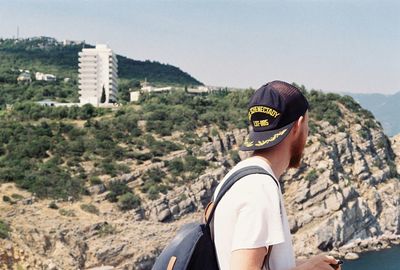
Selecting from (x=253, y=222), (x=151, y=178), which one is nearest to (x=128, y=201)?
(x=151, y=178)

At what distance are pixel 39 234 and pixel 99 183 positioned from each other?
259 inches

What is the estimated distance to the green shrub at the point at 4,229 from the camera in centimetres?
2635

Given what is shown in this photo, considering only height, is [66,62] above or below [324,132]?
above

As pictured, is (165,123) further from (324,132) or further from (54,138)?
(324,132)

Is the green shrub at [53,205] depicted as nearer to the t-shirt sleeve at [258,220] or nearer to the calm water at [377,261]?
the calm water at [377,261]

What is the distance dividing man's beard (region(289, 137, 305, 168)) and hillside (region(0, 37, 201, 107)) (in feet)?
171

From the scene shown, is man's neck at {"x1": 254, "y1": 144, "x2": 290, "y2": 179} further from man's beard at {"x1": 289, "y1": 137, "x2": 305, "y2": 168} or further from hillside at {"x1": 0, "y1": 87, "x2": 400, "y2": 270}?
hillside at {"x1": 0, "y1": 87, "x2": 400, "y2": 270}

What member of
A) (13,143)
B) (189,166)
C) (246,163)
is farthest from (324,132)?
(246,163)

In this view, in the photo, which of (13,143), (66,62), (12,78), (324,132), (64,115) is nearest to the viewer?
(13,143)

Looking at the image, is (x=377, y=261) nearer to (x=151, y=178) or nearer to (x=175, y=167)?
(x=175, y=167)

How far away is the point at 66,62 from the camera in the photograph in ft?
280

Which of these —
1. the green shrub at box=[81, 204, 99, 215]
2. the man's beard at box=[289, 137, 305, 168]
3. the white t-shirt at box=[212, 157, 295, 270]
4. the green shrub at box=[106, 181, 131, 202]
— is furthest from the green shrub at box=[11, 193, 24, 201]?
the white t-shirt at box=[212, 157, 295, 270]

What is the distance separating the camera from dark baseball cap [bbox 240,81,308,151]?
205 cm

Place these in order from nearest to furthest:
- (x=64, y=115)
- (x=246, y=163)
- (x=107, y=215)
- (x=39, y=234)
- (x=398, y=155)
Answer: (x=246, y=163) < (x=39, y=234) < (x=107, y=215) < (x=64, y=115) < (x=398, y=155)
